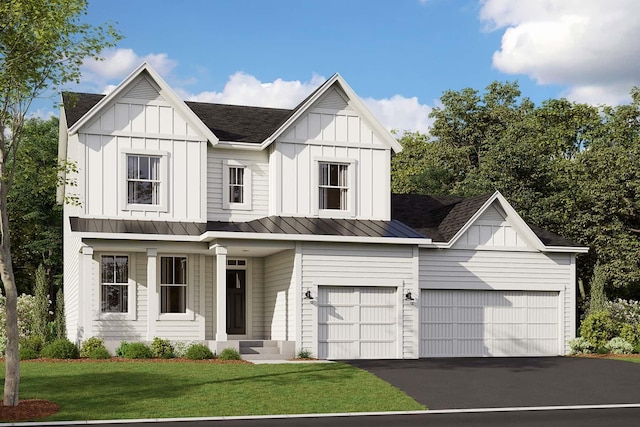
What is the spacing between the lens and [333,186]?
28703 mm

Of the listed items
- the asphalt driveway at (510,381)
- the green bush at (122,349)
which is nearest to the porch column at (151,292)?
the green bush at (122,349)

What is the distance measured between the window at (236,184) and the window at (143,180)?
242cm

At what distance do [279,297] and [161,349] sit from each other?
418 centimetres

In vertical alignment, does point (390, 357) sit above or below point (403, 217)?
below

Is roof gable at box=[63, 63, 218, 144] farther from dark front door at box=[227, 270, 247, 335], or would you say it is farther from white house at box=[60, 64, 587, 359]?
dark front door at box=[227, 270, 247, 335]

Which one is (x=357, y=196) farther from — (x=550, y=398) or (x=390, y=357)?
(x=550, y=398)

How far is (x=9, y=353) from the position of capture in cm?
1608

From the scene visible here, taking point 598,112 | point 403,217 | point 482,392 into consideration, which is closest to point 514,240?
point 403,217

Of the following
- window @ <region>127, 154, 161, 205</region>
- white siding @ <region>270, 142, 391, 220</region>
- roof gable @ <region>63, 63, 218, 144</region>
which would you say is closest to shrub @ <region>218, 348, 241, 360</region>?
white siding @ <region>270, 142, 391, 220</region>

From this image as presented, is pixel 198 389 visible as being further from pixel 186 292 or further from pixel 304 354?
pixel 186 292

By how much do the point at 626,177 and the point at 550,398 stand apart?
22.3 metres

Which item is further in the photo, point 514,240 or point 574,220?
→ point 574,220

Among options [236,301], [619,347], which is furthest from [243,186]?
[619,347]

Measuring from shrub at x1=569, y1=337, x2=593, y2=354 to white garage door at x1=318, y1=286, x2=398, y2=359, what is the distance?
6.44 meters
